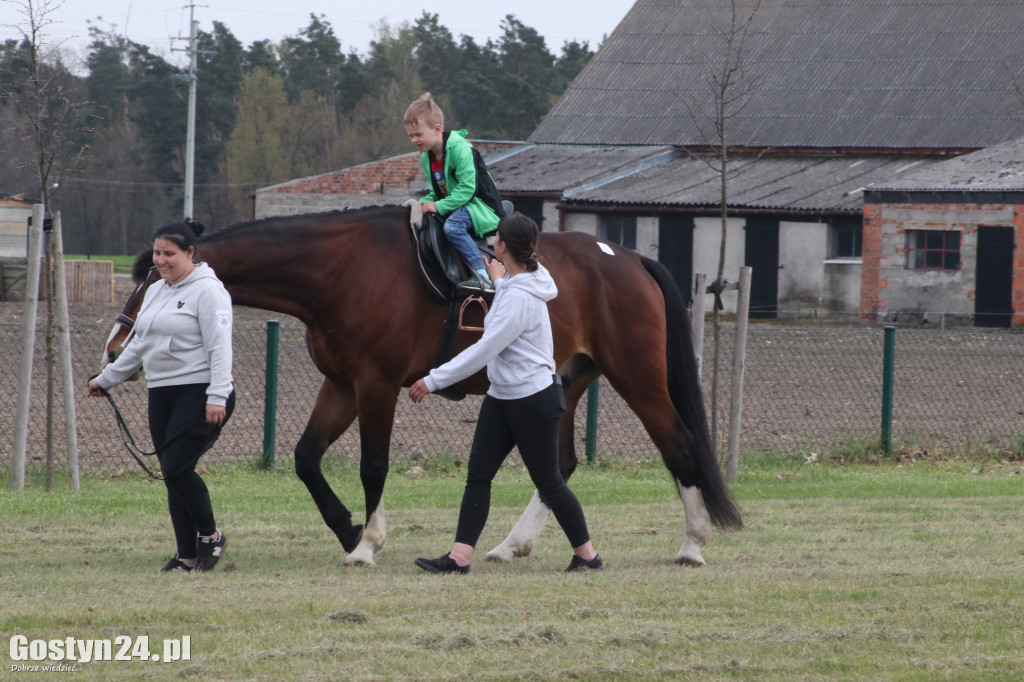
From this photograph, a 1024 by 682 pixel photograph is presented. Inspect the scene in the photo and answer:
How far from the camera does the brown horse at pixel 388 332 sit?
658 cm

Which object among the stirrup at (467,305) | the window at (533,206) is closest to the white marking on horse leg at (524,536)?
the stirrup at (467,305)

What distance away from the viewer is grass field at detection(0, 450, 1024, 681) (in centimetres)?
452

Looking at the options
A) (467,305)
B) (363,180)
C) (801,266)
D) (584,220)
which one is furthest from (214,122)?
(467,305)

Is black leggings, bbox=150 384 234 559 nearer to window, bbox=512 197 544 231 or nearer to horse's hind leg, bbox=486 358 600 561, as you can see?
horse's hind leg, bbox=486 358 600 561

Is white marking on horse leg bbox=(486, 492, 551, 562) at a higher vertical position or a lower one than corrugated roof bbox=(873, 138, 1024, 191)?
lower

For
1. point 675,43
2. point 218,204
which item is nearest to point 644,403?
point 675,43

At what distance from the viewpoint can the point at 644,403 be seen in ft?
22.9

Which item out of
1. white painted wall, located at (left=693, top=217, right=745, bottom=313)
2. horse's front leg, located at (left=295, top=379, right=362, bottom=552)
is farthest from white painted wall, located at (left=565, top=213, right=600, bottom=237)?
horse's front leg, located at (left=295, top=379, right=362, bottom=552)

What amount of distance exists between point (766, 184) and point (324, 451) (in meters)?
28.6

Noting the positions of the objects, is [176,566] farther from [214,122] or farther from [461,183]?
[214,122]

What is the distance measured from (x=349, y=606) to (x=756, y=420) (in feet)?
29.0

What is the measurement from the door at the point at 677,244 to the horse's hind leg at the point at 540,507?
1029 inches

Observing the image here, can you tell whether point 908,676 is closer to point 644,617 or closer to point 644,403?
point 644,617

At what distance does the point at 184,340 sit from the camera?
6.06 metres
